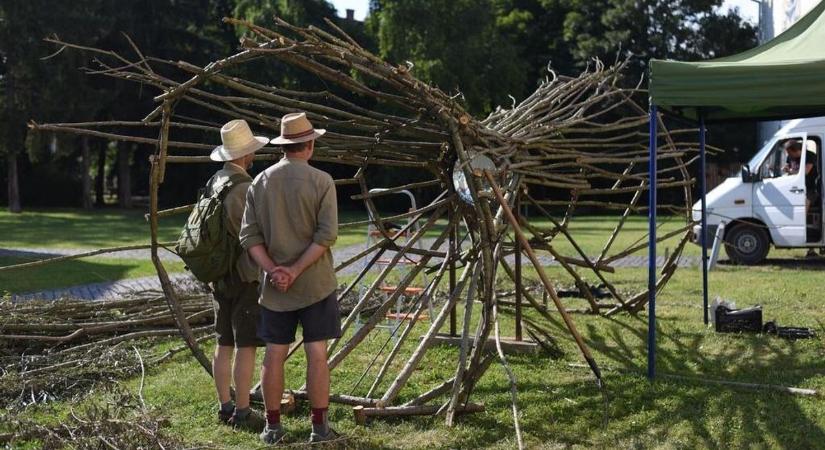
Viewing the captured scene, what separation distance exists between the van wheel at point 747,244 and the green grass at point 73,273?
8.94m

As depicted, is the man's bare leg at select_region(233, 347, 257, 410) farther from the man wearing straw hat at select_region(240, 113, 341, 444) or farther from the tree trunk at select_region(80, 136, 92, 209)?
the tree trunk at select_region(80, 136, 92, 209)

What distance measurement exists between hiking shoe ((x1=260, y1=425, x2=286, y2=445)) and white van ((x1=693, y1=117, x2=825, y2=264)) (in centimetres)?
1046

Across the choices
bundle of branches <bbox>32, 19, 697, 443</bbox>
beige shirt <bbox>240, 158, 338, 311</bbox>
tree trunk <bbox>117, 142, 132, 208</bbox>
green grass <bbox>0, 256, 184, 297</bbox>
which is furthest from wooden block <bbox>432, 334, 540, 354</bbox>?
tree trunk <bbox>117, 142, 132, 208</bbox>

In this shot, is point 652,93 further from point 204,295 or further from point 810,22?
point 204,295

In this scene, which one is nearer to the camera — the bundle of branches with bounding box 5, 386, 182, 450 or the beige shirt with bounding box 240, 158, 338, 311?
the bundle of branches with bounding box 5, 386, 182, 450

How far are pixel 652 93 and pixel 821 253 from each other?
10.5 m

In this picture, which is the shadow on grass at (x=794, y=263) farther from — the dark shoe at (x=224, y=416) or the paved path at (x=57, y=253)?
the dark shoe at (x=224, y=416)

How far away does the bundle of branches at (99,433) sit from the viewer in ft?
14.5

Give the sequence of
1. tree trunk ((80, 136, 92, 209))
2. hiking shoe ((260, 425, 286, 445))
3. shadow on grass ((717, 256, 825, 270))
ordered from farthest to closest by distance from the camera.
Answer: tree trunk ((80, 136, 92, 209))
shadow on grass ((717, 256, 825, 270))
hiking shoe ((260, 425, 286, 445))

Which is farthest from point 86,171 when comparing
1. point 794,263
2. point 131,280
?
point 794,263

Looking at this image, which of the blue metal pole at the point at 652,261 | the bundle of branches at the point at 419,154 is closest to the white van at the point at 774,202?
the bundle of branches at the point at 419,154

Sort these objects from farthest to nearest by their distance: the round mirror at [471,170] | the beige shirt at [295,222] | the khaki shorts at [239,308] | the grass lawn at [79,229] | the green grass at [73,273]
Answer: the grass lawn at [79,229] → the green grass at [73,273] → the round mirror at [471,170] → the khaki shorts at [239,308] → the beige shirt at [295,222]

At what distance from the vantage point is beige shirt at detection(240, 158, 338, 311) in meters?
4.76

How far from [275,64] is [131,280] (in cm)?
2058
